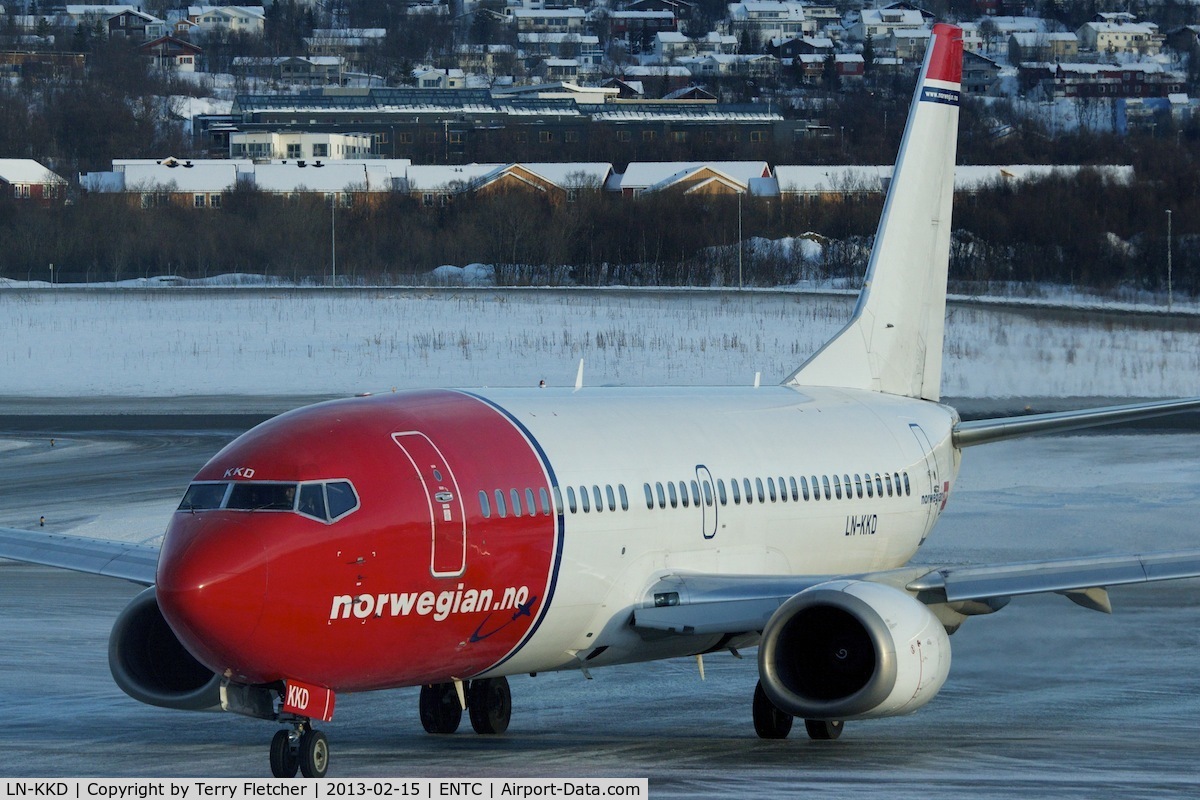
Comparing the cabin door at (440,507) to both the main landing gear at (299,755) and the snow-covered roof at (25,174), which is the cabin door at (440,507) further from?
the snow-covered roof at (25,174)

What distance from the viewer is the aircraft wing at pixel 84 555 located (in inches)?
786

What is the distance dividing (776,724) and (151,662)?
22.1 ft

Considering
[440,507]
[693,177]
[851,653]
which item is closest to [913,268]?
[851,653]

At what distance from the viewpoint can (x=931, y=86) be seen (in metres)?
28.3

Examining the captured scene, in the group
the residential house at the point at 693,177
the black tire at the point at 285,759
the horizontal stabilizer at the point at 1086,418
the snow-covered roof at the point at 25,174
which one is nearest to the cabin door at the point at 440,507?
the black tire at the point at 285,759

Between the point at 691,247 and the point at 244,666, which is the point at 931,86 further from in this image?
the point at 691,247

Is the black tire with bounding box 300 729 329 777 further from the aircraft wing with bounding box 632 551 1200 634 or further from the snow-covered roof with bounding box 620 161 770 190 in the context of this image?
the snow-covered roof with bounding box 620 161 770 190

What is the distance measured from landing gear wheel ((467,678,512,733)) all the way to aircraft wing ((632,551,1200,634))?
192 cm

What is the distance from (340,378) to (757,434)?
128 feet

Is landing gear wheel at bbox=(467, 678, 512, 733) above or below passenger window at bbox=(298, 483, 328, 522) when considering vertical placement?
below

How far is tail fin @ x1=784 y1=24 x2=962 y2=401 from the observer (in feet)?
88.4

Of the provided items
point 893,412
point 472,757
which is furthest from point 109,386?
point 472,757

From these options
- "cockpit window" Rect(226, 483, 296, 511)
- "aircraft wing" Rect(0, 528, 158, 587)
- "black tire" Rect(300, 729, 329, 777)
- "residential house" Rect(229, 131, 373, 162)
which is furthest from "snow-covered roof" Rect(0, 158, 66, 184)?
"black tire" Rect(300, 729, 329, 777)

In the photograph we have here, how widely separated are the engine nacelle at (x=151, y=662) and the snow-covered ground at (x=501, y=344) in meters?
37.5
